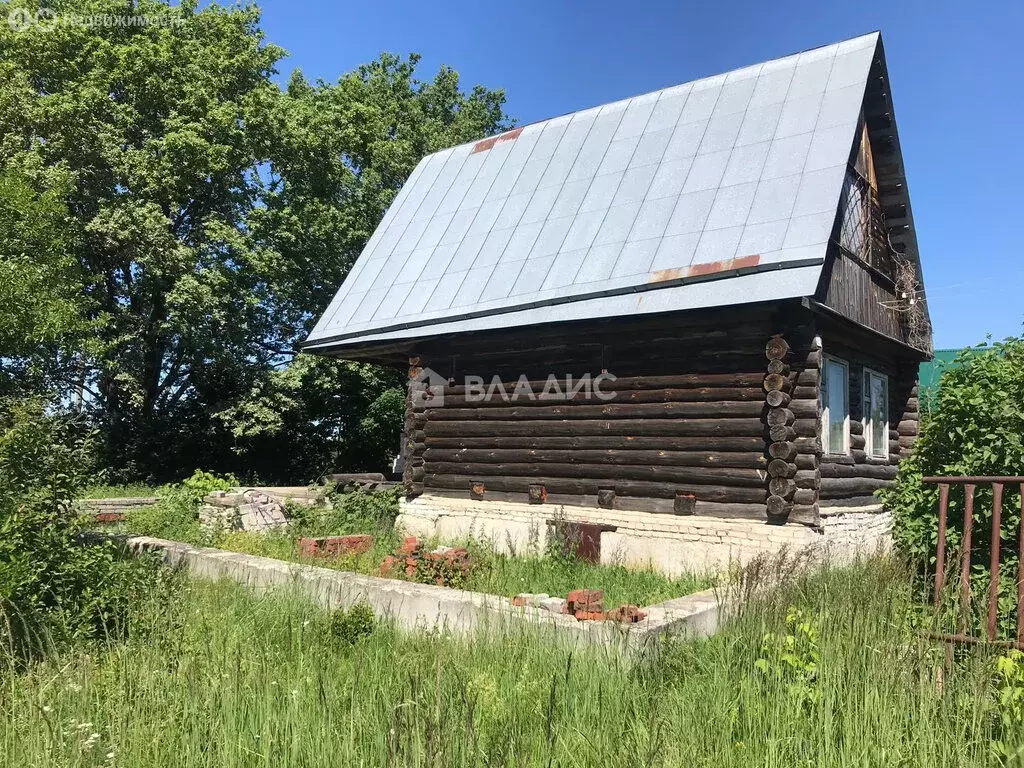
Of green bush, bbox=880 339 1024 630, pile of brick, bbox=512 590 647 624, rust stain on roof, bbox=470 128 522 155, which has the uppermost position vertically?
rust stain on roof, bbox=470 128 522 155

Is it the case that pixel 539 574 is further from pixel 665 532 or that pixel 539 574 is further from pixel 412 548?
pixel 665 532

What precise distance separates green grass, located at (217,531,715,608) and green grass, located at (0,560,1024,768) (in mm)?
2537

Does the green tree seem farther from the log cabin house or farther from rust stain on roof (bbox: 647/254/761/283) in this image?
rust stain on roof (bbox: 647/254/761/283)

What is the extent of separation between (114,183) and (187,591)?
64.1ft

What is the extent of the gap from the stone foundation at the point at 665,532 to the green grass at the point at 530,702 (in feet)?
13.1

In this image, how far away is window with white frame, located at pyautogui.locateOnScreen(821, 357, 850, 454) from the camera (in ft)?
32.8

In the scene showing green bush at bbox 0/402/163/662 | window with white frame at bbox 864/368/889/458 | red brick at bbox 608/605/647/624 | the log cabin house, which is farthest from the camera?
window with white frame at bbox 864/368/889/458

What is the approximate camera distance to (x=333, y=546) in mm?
9156

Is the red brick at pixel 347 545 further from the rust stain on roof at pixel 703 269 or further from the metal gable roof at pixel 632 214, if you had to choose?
the rust stain on roof at pixel 703 269

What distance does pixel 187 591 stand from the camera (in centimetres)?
583

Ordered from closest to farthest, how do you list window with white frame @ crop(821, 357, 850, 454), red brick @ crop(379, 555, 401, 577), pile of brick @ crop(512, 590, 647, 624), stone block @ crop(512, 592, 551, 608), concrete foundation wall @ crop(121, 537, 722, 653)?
1. concrete foundation wall @ crop(121, 537, 722, 653)
2. pile of brick @ crop(512, 590, 647, 624)
3. stone block @ crop(512, 592, 551, 608)
4. red brick @ crop(379, 555, 401, 577)
5. window with white frame @ crop(821, 357, 850, 454)

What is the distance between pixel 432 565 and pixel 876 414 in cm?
794

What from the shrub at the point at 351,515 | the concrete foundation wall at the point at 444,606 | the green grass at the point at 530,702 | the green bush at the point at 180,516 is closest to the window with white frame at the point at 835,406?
the concrete foundation wall at the point at 444,606

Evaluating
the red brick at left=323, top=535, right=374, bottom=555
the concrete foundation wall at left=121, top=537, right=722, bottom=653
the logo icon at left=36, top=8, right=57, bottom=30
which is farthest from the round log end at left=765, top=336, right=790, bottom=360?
the logo icon at left=36, top=8, right=57, bottom=30
